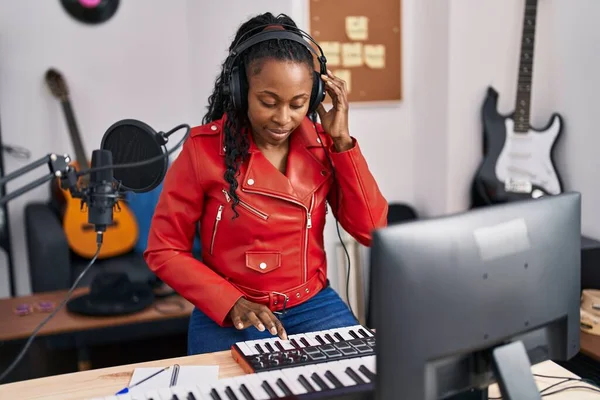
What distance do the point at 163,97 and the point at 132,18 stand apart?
1.62 feet

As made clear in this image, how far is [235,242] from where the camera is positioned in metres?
1.64

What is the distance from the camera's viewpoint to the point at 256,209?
5.29 feet

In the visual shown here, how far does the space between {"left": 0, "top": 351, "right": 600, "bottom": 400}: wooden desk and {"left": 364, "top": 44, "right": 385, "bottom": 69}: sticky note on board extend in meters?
1.97

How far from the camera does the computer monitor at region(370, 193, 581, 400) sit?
87 centimetres

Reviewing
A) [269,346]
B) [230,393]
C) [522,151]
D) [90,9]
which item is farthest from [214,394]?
[90,9]

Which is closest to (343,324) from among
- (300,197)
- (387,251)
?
(300,197)

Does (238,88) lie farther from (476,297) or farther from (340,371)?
(476,297)

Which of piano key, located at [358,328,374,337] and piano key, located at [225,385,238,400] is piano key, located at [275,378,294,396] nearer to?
piano key, located at [225,385,238,400]

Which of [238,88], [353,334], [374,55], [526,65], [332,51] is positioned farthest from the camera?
[374,55]

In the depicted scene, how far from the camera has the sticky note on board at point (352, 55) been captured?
295 cm

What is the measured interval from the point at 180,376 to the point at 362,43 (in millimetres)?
2117

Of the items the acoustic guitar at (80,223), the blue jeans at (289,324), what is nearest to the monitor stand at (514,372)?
the blue jeans at (289,324)

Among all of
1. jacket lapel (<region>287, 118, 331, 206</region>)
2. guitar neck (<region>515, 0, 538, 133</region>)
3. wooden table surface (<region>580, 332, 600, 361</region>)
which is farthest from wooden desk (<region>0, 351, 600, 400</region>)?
guitar neck (<region>515, 0, 538, 133</region>)

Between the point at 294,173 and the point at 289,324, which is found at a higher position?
the point at 294,173
